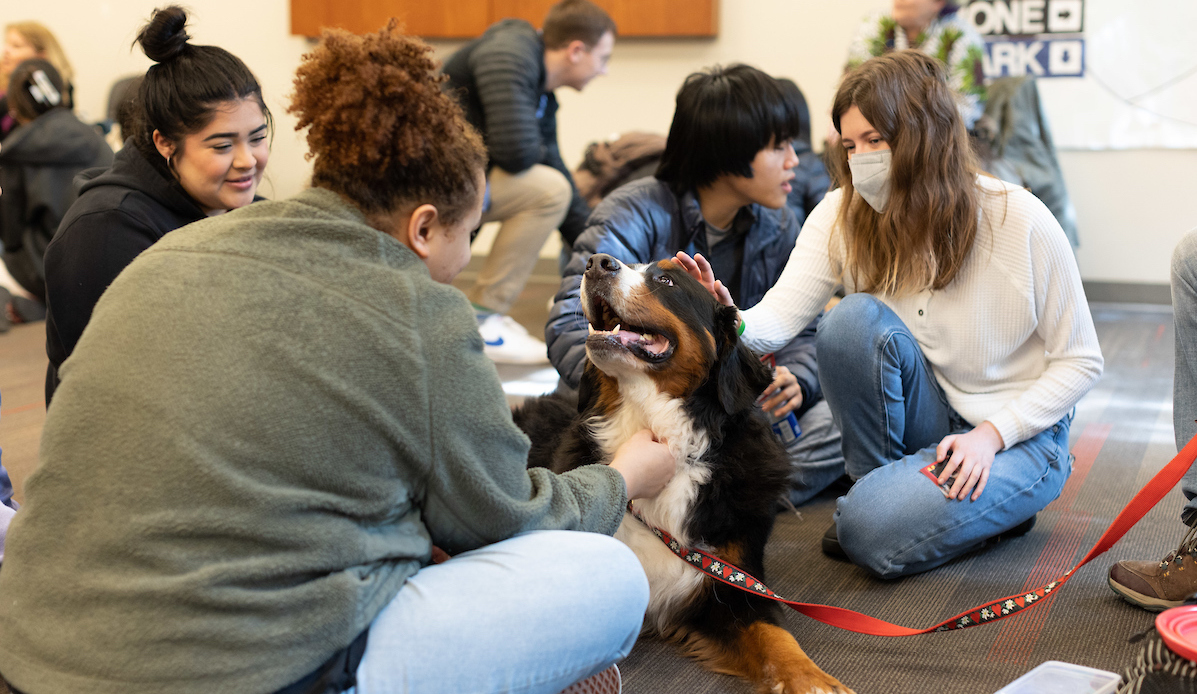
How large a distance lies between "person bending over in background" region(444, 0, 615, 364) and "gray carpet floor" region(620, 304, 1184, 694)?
231cm

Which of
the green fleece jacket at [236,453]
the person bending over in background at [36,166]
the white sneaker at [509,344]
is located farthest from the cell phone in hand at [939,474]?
the person bending over in background at [36,166]

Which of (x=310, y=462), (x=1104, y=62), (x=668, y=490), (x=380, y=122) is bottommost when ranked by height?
(x=668, y=490)

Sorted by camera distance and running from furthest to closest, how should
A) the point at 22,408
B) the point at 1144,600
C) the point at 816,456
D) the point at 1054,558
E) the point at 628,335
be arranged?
the point at 22,408 < the point at 816,456 < the point at 1054,558 < the point at 1144,600 < the point at 628,335

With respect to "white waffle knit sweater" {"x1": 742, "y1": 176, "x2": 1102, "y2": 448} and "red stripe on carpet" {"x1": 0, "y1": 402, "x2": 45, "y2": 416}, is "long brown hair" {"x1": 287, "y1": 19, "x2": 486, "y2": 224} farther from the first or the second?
"red stripe on carpet" {"x1": 0, "y1": 402, "x2": 45, "y2": 416}

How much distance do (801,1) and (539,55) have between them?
7.56 ft

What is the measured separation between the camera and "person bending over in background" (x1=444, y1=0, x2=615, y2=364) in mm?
4219

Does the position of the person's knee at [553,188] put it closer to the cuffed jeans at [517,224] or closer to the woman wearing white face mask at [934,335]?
the cuffed jeans at [517,224]

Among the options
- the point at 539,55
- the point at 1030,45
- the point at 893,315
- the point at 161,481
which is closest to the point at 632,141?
the point at 539,55

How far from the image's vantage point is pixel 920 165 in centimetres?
198

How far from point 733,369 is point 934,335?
637 mm

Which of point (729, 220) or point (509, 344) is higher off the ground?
point (729, 220)

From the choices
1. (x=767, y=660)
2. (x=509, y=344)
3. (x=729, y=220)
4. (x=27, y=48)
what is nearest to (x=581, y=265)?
(x=729, y=220)

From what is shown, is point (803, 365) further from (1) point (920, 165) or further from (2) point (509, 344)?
(2) point (509, 344)

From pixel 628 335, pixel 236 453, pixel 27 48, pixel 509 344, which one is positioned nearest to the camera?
pixel 236 453
